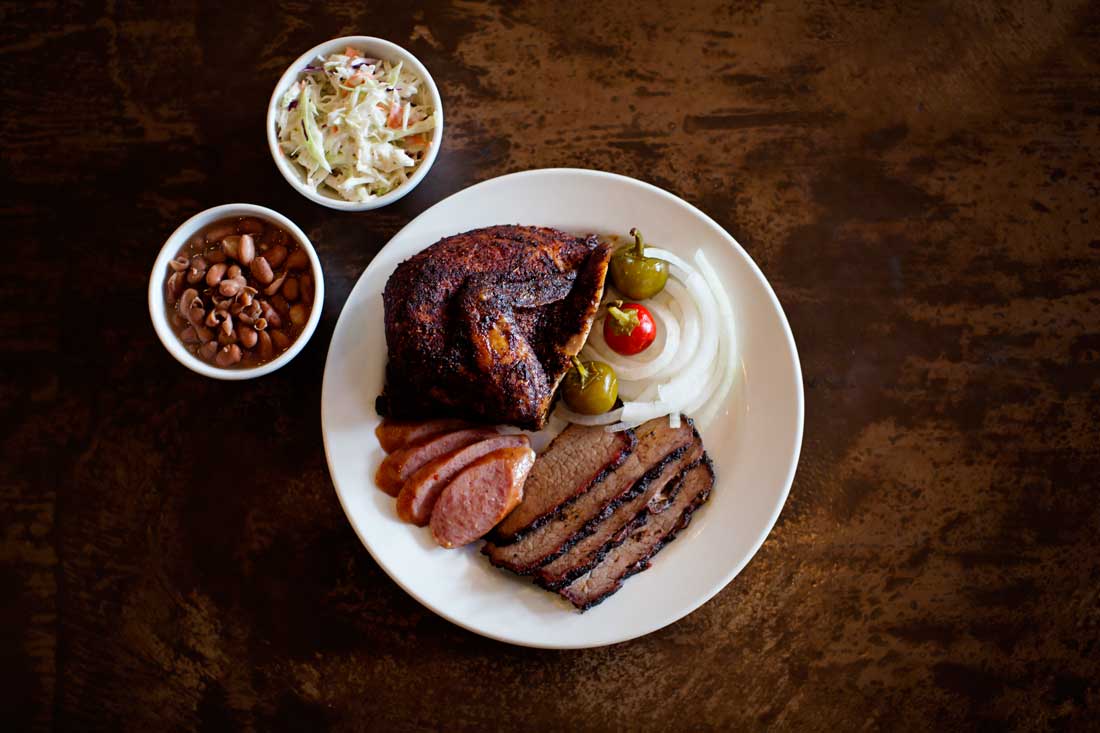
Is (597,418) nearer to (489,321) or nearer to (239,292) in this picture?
(489,321)

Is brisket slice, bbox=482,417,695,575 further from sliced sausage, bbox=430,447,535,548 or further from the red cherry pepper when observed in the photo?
the red cherry pepper

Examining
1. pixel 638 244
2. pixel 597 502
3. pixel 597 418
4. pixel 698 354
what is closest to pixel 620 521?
pixel 597 502

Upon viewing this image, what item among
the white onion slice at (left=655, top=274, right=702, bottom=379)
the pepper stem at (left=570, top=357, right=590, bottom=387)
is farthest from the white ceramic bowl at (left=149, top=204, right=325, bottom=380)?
the white onion slice at (left=655, top=274, right=702, bottom=379)

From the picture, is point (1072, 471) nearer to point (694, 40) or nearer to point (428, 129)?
point (694, 40)

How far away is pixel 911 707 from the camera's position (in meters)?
3.35

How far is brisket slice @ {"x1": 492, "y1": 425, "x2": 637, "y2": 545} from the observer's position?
10.1ft

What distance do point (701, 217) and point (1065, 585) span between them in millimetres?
2252

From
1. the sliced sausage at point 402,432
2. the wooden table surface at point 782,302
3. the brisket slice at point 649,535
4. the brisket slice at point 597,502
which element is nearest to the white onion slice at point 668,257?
the wooden table surface at point 782,302

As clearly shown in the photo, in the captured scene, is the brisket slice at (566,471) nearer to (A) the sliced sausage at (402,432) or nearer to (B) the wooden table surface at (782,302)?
(A) the sliced sausage at (402,432)

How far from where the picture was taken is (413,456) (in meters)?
3.00

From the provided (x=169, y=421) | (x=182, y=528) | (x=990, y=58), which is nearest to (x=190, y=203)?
(x=169, y=421)

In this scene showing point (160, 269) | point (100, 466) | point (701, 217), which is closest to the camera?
point (160, 269)

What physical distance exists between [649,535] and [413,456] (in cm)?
97

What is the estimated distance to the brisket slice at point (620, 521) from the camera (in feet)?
10.0
